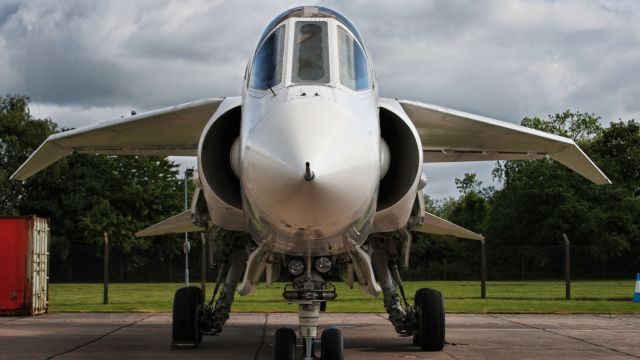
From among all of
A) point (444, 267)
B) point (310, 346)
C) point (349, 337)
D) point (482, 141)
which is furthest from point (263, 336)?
point (444, 267)

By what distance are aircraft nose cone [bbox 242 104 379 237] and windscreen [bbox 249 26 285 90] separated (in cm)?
67

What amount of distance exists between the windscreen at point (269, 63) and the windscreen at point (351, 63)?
1.80ft

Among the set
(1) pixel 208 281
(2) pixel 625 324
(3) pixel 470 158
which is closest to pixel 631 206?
(1) pixel 208 281

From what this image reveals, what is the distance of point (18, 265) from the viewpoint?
17328mm

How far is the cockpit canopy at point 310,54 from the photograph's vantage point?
7.65m

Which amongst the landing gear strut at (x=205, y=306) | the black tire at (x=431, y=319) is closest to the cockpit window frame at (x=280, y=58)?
the landing gear strut at (x=205, y=306)

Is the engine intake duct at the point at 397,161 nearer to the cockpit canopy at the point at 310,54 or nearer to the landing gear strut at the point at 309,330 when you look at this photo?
the cockpit canopy at the point at 310,54

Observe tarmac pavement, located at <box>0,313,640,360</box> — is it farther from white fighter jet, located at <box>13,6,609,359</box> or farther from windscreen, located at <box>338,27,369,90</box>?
windscreen, located at <box>338,27,369,90</box>

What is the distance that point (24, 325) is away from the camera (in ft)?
49.7

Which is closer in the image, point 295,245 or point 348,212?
point 348,212

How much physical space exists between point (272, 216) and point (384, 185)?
1.91 meters

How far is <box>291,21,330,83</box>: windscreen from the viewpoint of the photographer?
A: 25.0 feet

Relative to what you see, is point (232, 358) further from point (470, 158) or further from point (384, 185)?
point (470, 158)

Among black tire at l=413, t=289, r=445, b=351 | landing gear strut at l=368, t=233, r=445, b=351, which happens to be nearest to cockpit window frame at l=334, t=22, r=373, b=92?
landing gear strut at l=368, t=233, r=445, b=351
